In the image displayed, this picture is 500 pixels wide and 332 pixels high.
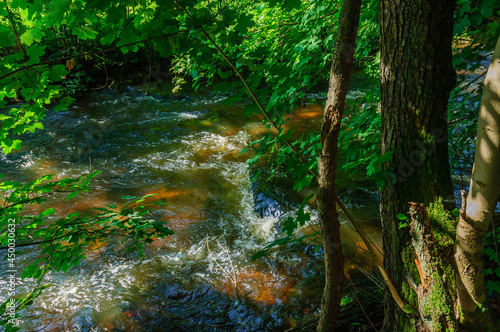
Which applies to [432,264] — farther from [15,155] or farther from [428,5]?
[15,155]

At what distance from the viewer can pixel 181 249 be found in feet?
14.8

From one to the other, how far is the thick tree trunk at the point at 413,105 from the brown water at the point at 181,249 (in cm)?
58

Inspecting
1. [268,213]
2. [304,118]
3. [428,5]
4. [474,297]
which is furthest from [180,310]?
[304,118]

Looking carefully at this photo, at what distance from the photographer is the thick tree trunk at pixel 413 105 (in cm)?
147

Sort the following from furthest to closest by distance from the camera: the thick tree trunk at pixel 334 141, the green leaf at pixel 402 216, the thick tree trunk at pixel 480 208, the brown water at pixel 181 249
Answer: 1. the brown water at pixel 181 249
2. the green leaf at pixel 402 216
3. the thick tree trunk at pixel 334 141
4. the thick tree trunk at pixel 480 208

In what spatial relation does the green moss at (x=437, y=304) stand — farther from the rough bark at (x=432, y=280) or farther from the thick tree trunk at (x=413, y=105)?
the thick tree trunk at (x=413, y=105)

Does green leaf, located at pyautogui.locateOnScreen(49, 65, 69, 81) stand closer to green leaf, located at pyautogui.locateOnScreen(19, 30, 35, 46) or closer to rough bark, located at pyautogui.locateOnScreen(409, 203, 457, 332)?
green leaf, located at pyautogui.locateOnScreen(19, 30, 35, 46)

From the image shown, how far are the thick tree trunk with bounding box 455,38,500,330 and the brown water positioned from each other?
715 mm

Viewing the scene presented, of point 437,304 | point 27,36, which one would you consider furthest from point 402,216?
point 27,36

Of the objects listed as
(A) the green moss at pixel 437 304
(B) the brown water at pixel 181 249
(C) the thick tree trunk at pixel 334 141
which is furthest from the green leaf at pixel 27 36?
(A) the green moss at pixel 437 304

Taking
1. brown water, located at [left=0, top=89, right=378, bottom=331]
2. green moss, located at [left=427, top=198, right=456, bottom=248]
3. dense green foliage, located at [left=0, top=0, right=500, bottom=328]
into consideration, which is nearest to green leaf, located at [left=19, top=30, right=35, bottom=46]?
dense green foliage, located at [left=0, top=0, right=500, bottom=328]

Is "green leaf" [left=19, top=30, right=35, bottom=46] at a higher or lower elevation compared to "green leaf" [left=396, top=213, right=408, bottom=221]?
higher

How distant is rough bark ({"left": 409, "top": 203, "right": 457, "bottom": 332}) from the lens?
1.47 metres

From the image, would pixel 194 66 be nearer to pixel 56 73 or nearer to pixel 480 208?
pixel 56 73
